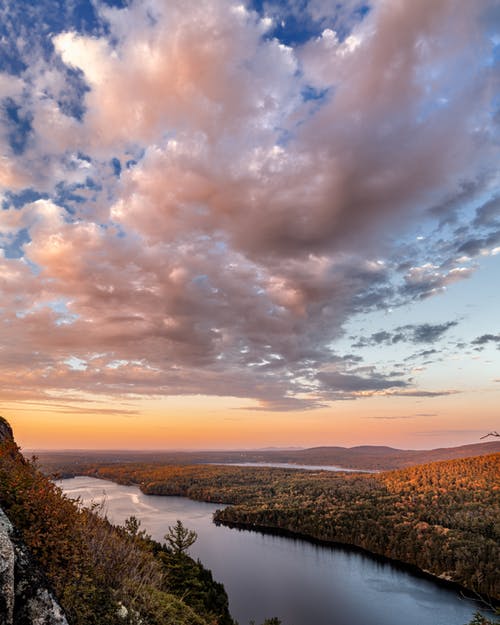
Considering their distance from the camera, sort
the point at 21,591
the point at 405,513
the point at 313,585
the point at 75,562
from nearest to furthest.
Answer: the point at 21,591, the point at 75,562, the point at 313,585, the point at 405,513

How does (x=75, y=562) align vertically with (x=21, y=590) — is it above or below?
below

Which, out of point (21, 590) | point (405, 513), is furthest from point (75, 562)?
point (405, 513)

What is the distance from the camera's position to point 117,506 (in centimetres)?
13212

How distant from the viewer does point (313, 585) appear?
239 feet

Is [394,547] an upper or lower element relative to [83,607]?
lower

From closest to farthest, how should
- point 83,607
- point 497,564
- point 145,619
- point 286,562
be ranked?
1. point 83,607
2. point 145,619
3. point 497,564
4. point 286,562

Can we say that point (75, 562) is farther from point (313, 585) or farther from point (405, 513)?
point (405, 513)

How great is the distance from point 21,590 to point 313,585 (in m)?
82.4

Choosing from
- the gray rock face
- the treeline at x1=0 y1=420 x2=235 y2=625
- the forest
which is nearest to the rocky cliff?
the gray rock face

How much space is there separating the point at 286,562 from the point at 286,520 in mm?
46003

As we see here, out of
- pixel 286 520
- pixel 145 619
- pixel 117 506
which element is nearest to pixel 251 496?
pixel 286 520

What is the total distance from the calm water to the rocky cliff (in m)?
35.5

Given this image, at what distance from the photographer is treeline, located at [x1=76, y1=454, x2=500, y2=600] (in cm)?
8829

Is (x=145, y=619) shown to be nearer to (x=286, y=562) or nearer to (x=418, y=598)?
(x=418, y=598)
